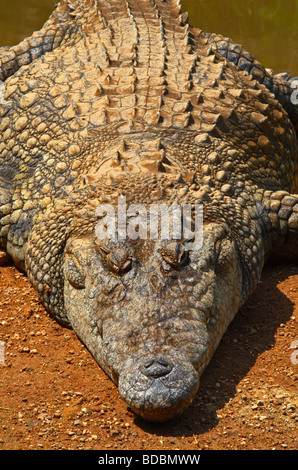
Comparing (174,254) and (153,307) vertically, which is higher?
(174,254)

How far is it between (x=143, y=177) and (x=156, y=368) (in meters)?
1.64

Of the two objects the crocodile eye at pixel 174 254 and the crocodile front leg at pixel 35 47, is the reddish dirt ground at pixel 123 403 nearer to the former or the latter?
the crocodile eye at pixel 174 254

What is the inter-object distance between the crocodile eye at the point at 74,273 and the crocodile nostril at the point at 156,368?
1019mm

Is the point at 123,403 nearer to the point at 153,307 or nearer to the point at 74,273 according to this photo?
the point at 153,307

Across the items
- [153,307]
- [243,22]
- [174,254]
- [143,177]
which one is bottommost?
[153,307]

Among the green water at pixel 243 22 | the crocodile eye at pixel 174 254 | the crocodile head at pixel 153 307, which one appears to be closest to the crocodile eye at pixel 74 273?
the crocodile head at pixel 153 307

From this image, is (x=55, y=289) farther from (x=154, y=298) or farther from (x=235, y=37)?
(x=235, y=37)

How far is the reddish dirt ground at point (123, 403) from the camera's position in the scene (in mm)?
3775

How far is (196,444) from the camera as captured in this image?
3.71 metres

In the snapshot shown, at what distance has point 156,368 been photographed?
3658 millimetres

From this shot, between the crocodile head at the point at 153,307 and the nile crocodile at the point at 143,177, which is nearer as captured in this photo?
the crocodile head at the point at 153,307

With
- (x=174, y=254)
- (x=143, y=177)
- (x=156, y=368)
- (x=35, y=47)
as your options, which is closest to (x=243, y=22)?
(x=35, y=47)

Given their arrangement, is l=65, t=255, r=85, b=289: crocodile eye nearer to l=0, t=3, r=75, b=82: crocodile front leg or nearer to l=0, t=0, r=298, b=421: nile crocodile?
l=0, t=0, r=298, b=421: nile crocodile

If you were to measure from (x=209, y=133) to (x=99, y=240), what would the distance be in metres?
1.74
